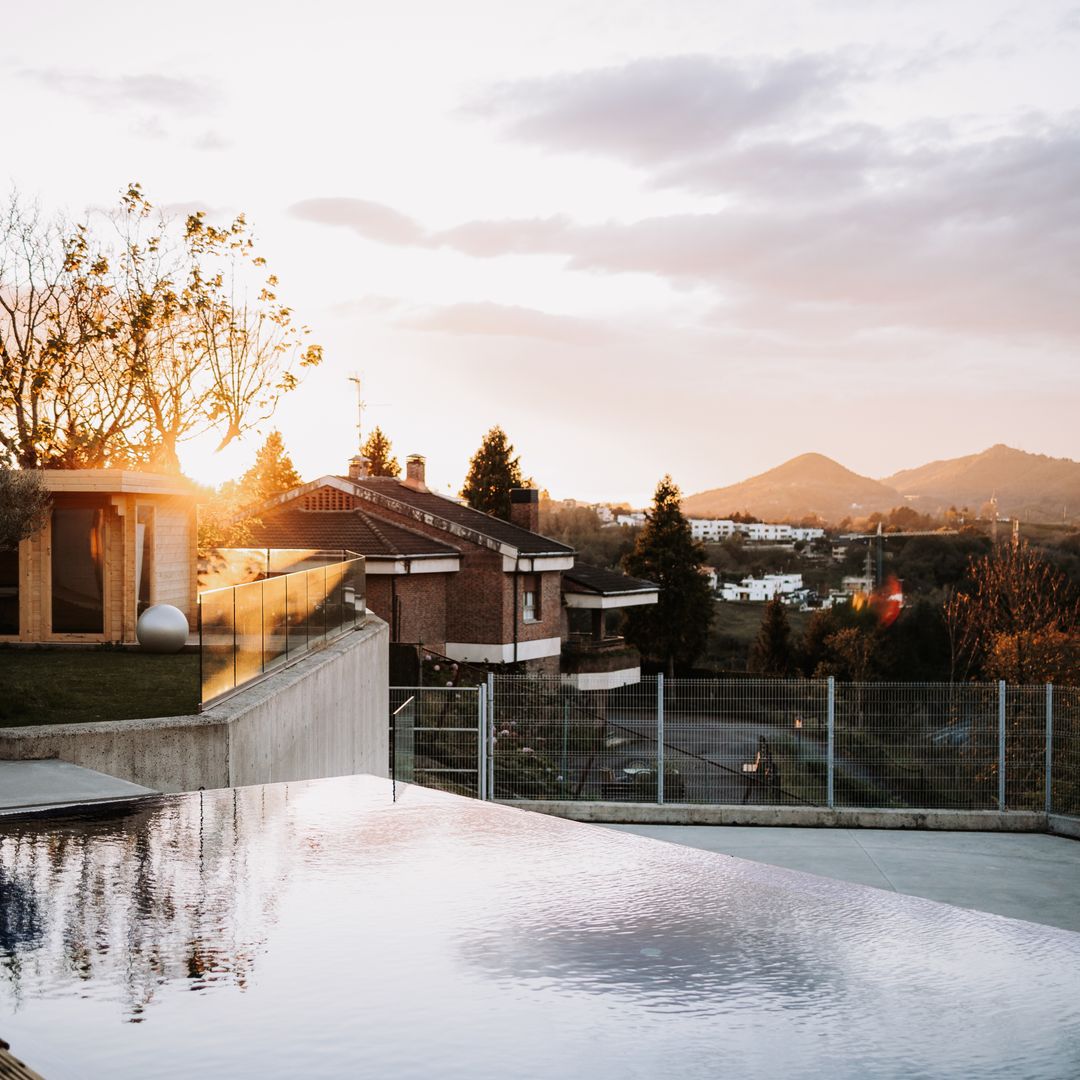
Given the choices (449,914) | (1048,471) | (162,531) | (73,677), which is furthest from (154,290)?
(1048,471)

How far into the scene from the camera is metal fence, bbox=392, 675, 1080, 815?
15.8m

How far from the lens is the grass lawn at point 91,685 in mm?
9453

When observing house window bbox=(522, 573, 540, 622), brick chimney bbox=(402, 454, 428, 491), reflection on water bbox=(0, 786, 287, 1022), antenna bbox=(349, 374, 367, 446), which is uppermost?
antenna bbox=(349, 374, 367, 446)

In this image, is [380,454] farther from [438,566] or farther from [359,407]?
[438,566]

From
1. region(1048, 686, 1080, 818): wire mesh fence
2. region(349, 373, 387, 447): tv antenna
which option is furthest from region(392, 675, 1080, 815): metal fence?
region(349, 373, 387, 447): tv antenna

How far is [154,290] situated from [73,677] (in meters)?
14.1

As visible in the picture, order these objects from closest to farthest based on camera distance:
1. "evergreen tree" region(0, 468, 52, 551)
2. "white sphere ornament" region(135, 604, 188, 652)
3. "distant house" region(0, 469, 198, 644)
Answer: "evergreen tree" region(0, 468, 52, 551)
"white sphere ornament" region(135, 604, 188, 652)
"distant house" region(0, 469, 198, 644)

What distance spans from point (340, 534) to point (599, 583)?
9222 mm

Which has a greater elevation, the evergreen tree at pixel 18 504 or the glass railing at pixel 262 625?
the evergreen tree at pixel 18 504

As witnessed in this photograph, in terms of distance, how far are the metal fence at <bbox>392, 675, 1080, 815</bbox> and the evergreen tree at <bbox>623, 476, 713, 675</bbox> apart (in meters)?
36.2

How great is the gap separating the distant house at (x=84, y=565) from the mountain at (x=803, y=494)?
391ft

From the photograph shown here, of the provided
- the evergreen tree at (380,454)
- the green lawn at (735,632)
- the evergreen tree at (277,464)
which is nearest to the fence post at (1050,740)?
A: the green lawn at (735,632)

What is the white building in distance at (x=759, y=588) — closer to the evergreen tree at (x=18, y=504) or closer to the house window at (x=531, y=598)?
the house window at (x=531, y=598)

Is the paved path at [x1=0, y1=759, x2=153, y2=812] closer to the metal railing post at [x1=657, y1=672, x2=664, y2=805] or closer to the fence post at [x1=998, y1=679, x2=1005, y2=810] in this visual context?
the metal railing post at [x1=657, y1=672, x2=664, y2=805]
